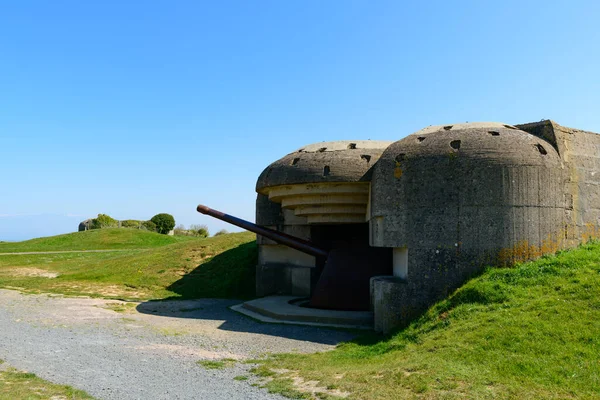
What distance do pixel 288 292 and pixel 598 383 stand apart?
36.6 feet

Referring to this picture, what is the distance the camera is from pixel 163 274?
18969 millimetres

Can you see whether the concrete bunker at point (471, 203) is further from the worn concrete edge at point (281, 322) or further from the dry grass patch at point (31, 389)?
the dry grass patch at point (31, 389)

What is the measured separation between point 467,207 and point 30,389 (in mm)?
6841

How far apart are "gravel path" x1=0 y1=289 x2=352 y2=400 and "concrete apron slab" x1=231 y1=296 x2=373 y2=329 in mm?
441

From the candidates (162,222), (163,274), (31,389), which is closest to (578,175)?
(31,389)

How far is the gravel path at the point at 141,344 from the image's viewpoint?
620cm

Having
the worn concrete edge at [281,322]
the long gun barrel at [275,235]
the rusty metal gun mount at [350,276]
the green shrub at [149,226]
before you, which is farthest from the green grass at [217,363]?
the green shrub at [149,226]

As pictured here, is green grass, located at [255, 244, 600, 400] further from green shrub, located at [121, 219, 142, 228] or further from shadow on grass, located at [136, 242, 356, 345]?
green shrub, located at [121, 219, 142, 228]

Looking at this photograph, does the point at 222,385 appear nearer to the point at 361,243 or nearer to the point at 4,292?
the point at 361,243

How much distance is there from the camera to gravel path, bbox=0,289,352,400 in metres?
6.20

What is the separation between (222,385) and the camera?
6266mm

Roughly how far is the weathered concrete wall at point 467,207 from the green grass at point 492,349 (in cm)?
41

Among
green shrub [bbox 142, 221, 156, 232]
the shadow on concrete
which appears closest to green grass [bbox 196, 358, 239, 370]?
the shadow on concrete

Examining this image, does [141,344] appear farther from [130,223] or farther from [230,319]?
[130,223]
